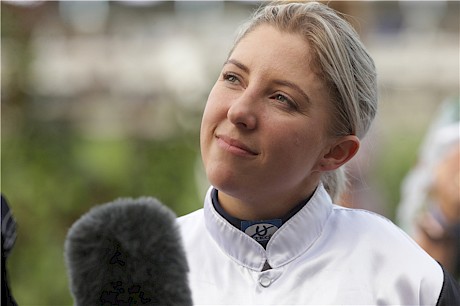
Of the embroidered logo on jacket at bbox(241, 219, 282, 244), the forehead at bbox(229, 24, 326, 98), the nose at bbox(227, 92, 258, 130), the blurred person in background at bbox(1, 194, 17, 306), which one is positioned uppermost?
the forehead at bbox(229, 24, 326, 98)

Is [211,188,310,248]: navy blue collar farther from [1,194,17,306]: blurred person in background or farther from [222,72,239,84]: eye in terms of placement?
[1,194,17,306]: blurred person in background

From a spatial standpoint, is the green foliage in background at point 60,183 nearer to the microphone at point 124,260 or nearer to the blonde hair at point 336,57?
the blonde hair at point 336,57

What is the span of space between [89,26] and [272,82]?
568 cm

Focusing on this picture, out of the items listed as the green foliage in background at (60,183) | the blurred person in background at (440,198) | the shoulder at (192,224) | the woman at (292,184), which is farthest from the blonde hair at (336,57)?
the green foliage in background at (60,183)

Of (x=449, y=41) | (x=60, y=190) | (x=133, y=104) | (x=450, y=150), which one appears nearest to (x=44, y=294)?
(x=60, y=190)

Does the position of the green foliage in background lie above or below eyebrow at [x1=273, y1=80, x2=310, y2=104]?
below

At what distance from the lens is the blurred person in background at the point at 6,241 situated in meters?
1.84

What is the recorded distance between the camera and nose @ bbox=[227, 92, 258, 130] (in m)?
1.72

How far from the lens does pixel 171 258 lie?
1.50 meters

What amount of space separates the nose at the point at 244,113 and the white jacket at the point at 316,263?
0.80 feet

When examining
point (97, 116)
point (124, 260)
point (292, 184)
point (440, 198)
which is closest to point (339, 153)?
→ point (292, 184)

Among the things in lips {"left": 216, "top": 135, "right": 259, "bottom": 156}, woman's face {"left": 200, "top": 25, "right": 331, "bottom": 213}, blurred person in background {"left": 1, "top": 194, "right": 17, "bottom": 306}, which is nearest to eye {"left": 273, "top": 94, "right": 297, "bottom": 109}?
woman's face {"left": 200, "top": 25, "right": 331, "bottom": 213}

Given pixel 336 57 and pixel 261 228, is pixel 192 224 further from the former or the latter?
pixel 336 57

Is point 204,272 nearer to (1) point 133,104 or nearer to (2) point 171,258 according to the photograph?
(2) point 171,258
